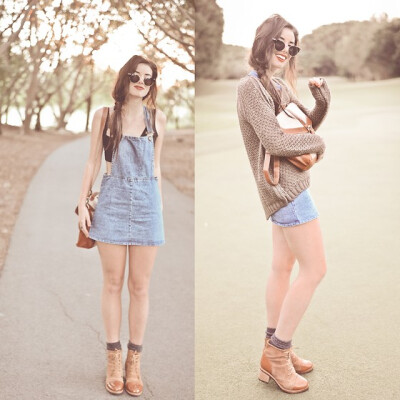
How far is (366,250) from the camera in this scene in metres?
3.57

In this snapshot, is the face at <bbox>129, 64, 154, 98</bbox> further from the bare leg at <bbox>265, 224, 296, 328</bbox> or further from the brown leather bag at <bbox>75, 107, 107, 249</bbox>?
the bare leg at <bbox>265, 224, 296, 328</bbox>

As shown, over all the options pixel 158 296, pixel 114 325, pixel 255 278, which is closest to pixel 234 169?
pixel 255 278

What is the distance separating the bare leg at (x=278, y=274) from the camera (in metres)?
2.41

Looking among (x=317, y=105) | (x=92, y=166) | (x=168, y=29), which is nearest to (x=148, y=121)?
(x=92, y=166)

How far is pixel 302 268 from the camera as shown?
2.32 metres

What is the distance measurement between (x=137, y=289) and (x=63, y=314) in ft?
1.55

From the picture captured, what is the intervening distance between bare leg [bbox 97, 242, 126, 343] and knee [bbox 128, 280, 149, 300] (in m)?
0.03

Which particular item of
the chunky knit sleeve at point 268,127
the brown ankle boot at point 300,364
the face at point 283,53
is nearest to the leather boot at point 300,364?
the brown ankle boot at point 300,364

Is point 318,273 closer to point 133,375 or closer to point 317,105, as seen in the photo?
point 317,105

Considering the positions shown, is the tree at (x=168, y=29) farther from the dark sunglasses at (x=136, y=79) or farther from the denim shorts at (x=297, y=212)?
the denim shorts at (x=297, y=212)

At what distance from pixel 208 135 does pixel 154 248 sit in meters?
2.42

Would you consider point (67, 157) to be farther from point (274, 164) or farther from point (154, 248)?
point (274, 164)

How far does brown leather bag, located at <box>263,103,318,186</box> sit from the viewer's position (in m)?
2.22

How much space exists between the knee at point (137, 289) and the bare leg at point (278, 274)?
0.44m
